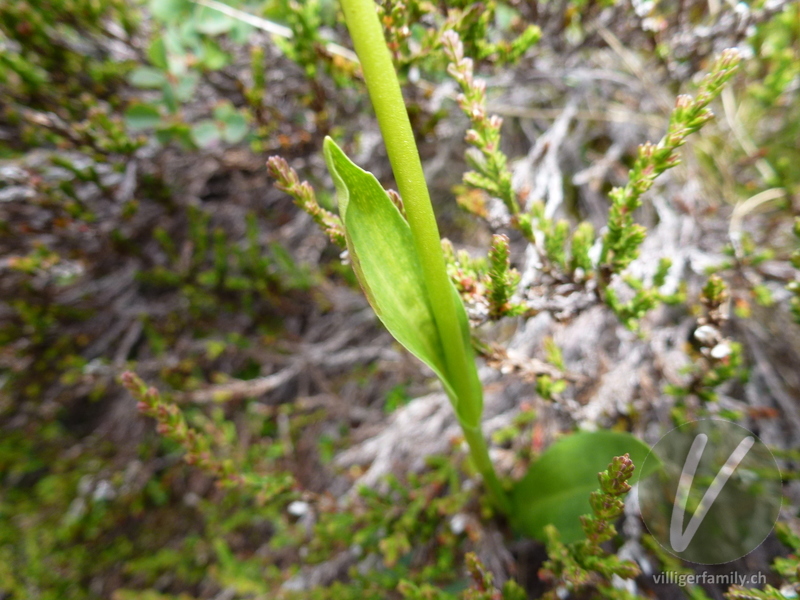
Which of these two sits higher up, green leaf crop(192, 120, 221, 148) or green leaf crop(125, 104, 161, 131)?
green leaf crop(125, 104, 161, 131)

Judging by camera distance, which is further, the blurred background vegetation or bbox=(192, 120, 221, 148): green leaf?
bbox=(192, 120, 221, 148): green leaf

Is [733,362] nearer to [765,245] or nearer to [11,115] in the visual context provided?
[765,245]

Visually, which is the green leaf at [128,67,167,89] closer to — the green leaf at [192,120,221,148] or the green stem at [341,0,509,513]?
the green leaf at [192,120,221,148]

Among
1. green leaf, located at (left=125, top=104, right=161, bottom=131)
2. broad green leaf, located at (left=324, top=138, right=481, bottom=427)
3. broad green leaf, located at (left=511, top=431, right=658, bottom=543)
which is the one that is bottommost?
broad green leaf, located at (left=511, top=431, right=658, bottom=543)

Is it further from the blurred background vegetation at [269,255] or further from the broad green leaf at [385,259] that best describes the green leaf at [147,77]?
the broad green leaf at [385,259]

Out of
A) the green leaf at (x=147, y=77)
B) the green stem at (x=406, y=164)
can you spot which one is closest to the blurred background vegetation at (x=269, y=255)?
the green leaf at (x=147, y=77)

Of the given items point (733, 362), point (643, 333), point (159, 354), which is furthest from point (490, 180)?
point (159, 354)

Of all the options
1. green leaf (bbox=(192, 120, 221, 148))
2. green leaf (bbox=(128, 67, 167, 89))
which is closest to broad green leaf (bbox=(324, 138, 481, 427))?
green leaf (bbox=(192, 120, 221, 148))
